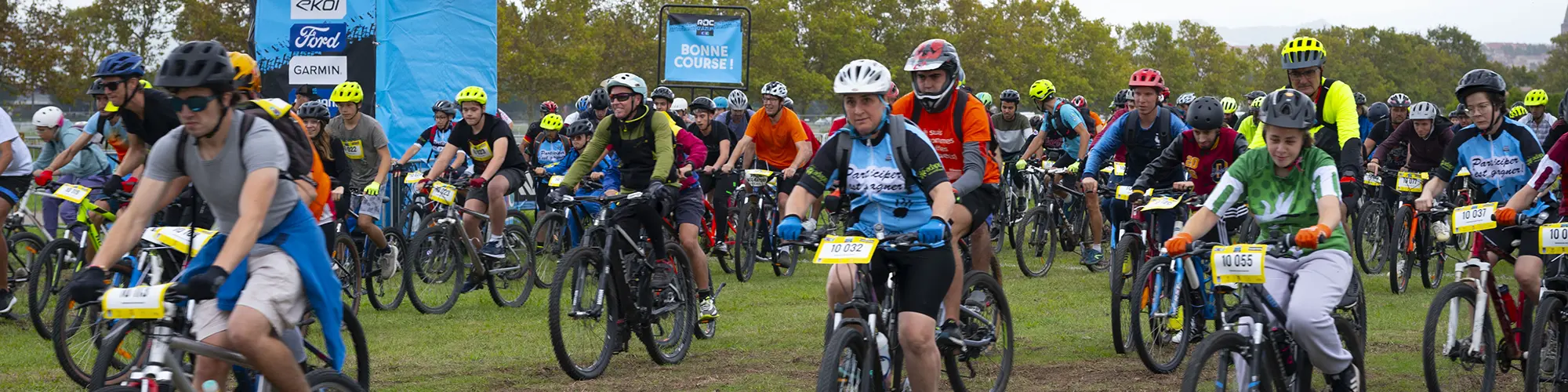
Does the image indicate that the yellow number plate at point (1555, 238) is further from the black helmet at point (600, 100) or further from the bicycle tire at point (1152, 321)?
the black helmet at point (600, 100)

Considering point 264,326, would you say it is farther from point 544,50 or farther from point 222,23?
point 544,50

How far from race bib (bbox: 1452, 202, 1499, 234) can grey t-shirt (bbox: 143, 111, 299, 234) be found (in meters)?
4.98

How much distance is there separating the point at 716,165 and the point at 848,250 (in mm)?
8286

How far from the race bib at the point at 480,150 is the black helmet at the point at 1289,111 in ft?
23.7

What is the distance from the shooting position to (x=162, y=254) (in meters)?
7.16

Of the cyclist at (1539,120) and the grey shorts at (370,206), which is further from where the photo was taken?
the cyclist at (1539,120)

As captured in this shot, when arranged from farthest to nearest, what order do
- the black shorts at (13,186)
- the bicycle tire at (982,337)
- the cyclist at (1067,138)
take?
the cyclist at (1067,138) < the black shorts at (13,186) < the bicycle tire at (982,337)

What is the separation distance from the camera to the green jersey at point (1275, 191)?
5961 millimetres

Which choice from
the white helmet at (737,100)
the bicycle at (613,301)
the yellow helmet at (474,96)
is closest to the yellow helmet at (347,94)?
→ the yellow helmet at (474,96)

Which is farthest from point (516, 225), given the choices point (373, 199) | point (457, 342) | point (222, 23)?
point (222, 23)

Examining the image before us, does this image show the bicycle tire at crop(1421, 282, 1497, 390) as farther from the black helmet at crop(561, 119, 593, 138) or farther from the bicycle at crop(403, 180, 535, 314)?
the bicycle at crop(403, 180, 535, 314)

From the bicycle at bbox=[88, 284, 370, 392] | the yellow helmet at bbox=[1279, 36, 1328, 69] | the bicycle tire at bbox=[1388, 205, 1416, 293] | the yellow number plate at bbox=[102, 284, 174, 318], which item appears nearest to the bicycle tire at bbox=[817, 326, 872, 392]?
the bicycle at bbox=[88, 284, 370, 392]

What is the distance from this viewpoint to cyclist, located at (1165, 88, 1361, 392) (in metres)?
5.49

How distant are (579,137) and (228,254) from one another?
832cm
